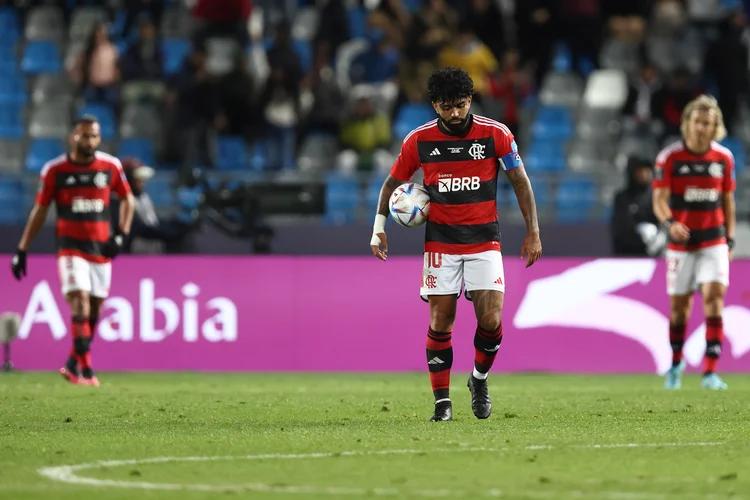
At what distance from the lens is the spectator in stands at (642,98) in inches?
791

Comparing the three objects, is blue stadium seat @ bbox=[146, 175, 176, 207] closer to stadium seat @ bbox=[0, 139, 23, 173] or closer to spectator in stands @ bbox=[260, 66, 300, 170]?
spectator in stands @ bbox=[260, 66, 300, 170]

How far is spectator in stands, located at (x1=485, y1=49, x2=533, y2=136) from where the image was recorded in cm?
1989

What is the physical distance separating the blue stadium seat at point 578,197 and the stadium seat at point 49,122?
6767mm

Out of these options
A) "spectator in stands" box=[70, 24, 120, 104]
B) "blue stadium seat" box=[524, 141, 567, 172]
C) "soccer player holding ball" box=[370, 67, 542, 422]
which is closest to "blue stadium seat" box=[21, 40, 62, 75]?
"spectator in stands" box=[70, 24, 120, 104]

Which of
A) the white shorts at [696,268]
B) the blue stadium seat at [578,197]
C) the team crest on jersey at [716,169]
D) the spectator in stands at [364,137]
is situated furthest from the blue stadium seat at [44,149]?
the team crest on jersey at [716,169]

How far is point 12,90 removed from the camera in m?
20.8

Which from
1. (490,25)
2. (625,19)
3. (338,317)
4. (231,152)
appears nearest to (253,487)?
(338,317)

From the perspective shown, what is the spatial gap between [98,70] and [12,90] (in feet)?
4.83

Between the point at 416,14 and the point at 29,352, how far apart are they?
26.2ft

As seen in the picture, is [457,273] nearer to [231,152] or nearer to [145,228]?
[145,228]

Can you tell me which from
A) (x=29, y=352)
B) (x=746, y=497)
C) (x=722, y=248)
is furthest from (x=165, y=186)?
(x=746, y=497)

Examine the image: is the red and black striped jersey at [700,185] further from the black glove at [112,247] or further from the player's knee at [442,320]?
the black glove at [112,247]

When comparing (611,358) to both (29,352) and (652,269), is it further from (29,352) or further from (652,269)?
(29,352)

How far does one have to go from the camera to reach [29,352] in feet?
52.0
